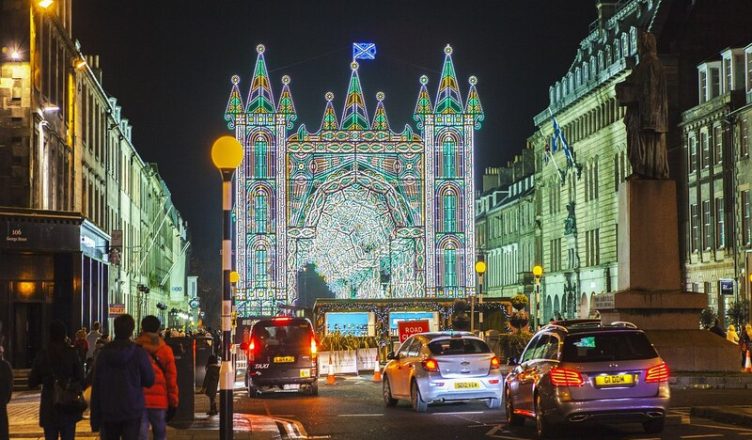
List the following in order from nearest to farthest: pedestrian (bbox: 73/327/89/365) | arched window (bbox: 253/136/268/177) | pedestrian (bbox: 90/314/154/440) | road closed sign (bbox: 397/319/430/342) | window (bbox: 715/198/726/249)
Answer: pedestrian (bbox: 90/314/154/440) < pedestrian (bbox: 73/327/89/365) < road closed sign (bbox: 397/319/430/342) < window (bbox: 715/198/726/249) < arched window (bbox: 253/136/268/177)

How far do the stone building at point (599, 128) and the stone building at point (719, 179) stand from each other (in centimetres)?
270

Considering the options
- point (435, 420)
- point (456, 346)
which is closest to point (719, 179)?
point (456, 346)

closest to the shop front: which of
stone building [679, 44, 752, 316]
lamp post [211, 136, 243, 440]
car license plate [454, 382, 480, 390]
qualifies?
car license plate [454, 382, 480, 390]

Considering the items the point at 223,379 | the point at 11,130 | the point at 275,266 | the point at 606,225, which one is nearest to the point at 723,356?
the point at 223,379

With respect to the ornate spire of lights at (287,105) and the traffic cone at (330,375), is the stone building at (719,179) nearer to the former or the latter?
the traffic cone at (330,375)

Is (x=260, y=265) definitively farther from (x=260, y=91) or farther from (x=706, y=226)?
(x=706, y=226)

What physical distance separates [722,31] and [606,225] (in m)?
14.2

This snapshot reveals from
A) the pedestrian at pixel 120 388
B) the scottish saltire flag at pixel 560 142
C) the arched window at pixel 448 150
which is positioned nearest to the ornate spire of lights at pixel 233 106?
the arched window at pixel 448 150

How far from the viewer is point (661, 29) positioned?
69.0 meters

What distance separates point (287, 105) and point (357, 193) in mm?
7341

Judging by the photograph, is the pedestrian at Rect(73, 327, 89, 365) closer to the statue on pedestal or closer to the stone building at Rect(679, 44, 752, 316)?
the statue on pedestal

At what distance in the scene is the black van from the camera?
103 ft

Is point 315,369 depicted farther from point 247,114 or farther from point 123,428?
point 247,114

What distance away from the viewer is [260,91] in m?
83.3
